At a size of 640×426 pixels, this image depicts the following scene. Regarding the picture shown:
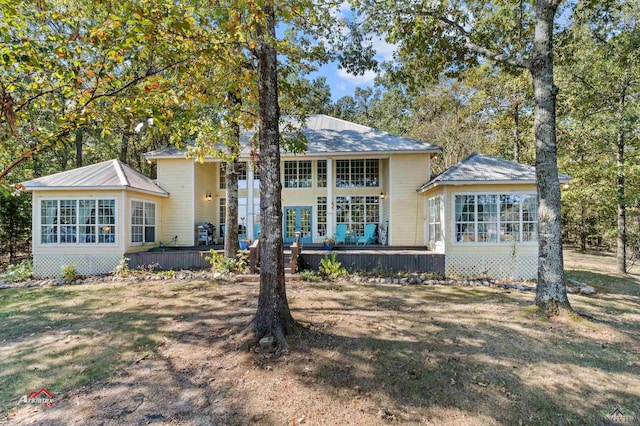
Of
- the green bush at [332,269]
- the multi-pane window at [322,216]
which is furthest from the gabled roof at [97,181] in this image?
the green bush at [332,269]

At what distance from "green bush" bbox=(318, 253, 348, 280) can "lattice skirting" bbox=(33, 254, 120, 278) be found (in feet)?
23.5

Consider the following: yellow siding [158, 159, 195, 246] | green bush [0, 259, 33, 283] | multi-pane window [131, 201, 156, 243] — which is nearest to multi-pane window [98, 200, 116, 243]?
multi-pane window [131, 201, 156, 243]

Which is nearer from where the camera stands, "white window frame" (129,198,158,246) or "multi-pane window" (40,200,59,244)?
"multi-pane window" (40,200,59,244)

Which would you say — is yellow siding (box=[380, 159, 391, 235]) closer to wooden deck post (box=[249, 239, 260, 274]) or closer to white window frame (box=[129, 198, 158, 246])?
wooden deck post (box=[249, 239, 260, 274])

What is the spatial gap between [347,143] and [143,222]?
28.4 ft

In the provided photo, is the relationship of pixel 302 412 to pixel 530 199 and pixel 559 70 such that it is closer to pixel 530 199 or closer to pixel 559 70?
pixel 530 199

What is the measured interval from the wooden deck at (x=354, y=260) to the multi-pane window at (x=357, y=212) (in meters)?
3.62

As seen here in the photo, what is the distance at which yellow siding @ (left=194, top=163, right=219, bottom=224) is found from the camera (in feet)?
44.8

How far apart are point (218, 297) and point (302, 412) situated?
4900 mm

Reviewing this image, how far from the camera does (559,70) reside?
1245 centimetres

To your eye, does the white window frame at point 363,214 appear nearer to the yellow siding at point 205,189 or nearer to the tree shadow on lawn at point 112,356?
the yellow siding at point 205,189

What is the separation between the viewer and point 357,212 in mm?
14016

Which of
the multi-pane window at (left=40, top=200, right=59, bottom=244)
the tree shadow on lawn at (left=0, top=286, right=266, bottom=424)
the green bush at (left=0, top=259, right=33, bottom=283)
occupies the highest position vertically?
the multi-pane window at (left=40, top=200, right=59, bottom=244)

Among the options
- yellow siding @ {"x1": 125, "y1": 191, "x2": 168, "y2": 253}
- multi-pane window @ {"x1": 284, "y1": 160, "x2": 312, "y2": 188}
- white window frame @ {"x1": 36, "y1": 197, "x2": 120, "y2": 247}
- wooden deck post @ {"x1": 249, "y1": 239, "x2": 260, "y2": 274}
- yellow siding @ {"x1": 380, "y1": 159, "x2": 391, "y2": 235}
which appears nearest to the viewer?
Result: wooden deck post @ {"x1": 249, "y1": 239, "x2": 260, "y2": 274}
